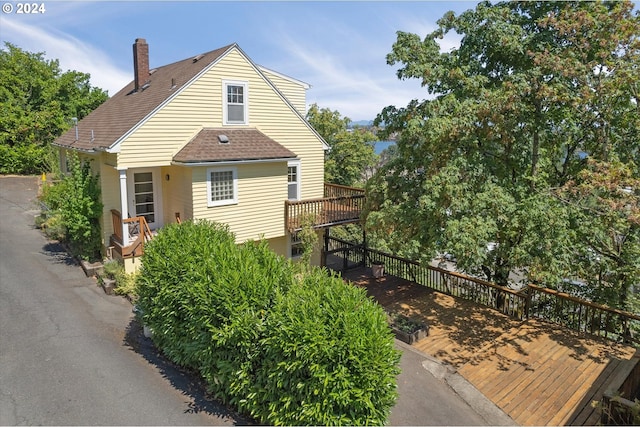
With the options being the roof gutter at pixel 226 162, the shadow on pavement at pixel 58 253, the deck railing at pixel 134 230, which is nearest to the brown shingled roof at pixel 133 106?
the roof gutter at pixel 226 162

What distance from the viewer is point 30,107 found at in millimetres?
30438

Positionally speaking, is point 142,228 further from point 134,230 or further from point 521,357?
point 521,357

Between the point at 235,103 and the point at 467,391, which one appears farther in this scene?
the point at 235,103

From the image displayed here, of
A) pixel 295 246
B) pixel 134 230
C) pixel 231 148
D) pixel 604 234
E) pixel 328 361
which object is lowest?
pixel 295 246

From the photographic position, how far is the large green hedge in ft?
18.6

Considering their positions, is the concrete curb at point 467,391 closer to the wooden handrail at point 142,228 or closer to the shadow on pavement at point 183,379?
the shadow on pavement at point 183,379

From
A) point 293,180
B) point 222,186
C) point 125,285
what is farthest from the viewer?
point 293,180

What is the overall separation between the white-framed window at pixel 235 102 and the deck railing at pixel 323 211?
3688 millimetres

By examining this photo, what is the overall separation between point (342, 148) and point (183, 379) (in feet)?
73.8

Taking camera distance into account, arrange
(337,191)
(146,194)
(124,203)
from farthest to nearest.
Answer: (337,191)
(146,194)
(124,203)

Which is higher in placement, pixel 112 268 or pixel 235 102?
pixel 235 102

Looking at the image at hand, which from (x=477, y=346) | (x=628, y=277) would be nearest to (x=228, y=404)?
(x=477, y=346)

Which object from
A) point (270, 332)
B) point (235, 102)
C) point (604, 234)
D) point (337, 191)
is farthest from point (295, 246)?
point (270, 332)

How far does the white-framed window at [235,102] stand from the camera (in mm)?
15060
